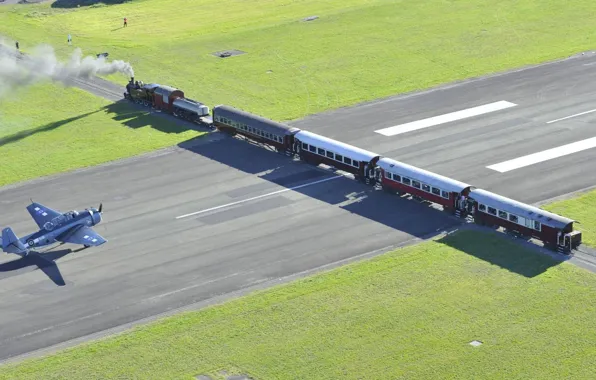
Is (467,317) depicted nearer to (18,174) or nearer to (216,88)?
(18,174)

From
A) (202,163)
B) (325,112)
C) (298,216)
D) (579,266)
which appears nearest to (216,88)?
(325,112)

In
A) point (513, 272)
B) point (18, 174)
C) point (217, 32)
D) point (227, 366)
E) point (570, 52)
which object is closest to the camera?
point (227, 366)

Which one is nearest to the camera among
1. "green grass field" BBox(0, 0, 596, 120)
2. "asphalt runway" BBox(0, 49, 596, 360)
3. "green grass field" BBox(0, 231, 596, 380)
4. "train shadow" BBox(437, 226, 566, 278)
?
"green grass field" BBox(0, 231, 596, 380)

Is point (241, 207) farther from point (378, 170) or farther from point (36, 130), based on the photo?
point (36, 130)

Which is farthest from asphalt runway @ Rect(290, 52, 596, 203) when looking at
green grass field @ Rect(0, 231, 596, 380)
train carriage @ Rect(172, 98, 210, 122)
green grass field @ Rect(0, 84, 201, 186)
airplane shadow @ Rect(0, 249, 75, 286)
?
airplane shadow @ Rect(0, 249, 75, 286)

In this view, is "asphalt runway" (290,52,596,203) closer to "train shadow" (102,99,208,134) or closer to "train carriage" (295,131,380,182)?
"train carriage" (295,131,380,182)

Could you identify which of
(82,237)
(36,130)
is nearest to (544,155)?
(82,237)
